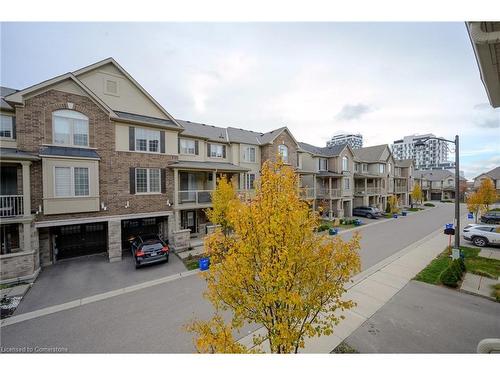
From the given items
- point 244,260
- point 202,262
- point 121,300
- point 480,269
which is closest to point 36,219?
point 121,300

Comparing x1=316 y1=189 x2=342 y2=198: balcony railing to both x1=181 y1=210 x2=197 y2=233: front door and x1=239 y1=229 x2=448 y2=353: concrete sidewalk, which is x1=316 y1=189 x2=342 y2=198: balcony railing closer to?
x1=239 y1=229 x2=448 y2=353: concrete sidewalk

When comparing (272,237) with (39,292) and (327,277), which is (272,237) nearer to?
(327,277)

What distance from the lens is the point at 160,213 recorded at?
1477 cm

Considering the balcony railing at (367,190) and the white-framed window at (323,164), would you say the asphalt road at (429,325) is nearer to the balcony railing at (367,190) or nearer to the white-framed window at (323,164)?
the white-framed window at (323,164)

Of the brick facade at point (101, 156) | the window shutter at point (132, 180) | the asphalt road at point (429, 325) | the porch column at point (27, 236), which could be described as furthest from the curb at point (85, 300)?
the asphalt road at point (429, 325)

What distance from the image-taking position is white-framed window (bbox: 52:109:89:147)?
11.9 meters

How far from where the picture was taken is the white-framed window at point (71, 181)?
11.5m

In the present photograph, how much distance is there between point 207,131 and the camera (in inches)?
835

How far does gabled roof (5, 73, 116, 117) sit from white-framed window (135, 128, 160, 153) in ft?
6.17

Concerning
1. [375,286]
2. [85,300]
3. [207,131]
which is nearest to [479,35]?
[375,286]

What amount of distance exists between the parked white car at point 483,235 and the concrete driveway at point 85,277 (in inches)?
794

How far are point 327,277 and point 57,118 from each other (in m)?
16.0

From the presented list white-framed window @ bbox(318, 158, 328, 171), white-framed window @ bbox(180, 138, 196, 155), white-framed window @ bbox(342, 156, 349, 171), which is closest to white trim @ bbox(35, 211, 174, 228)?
white-framed window @ bbox(180, 138, 196, 155)

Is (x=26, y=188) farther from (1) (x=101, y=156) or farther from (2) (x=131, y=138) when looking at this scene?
(2) (x=131, y=138)
